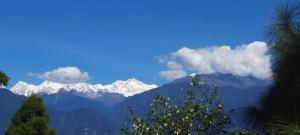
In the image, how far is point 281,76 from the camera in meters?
13.2

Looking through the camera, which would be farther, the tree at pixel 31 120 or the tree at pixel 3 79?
the tree at pixel 31 120

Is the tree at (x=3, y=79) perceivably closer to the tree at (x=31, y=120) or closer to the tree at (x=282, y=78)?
the tree at (x=282, y=78)

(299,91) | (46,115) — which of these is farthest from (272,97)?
(46,115)

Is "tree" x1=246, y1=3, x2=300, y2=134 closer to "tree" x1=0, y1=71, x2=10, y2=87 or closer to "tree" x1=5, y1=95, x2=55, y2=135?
"tree" x1=0, y1=71, x2=10, y2=87

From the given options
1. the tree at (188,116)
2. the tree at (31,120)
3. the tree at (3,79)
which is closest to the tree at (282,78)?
the tree at (188,116)

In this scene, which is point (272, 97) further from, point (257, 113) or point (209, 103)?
point (209, 103)

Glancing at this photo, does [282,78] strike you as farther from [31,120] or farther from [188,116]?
[31,120]

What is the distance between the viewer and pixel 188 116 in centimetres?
1773

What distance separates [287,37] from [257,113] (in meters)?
2.28

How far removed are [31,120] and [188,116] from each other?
22.0 m

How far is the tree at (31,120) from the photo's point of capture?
36.6m

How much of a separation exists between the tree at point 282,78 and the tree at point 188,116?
247 cm

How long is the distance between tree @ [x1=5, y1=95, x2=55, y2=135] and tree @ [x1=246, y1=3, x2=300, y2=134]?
78.7ft

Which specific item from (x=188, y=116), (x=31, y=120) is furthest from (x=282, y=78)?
(x=31, y=120)
